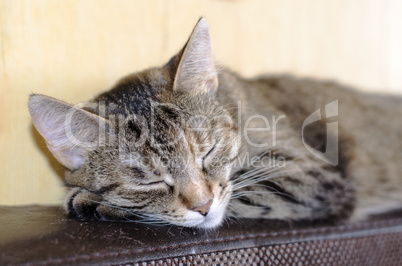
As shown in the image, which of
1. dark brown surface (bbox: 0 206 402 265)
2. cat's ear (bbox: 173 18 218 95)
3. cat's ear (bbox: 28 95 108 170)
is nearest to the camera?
dark brown surface (bbox: 0 206 402 265)

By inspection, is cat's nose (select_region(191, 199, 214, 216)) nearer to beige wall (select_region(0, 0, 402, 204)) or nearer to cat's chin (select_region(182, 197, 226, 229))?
cat's chin (select_region(182, 197, 226, 229))

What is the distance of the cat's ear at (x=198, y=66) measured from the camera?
1.09m

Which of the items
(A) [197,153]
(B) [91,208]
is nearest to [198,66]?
(A) [197,153]

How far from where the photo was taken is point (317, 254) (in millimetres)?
1033

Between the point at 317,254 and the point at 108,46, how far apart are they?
3.28 feet

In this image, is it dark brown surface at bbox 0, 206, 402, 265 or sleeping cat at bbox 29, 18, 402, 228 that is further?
sleeping cat at bbox 29, 18, 402, 228

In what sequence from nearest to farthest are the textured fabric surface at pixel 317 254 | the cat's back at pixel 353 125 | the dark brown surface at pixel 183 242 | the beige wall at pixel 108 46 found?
1. the dark brown surface at pixel 183 242
2. the textured fabric surface at pixel 317 254
3. the beige wall at pixel 108 46
4. the cat's back at pixel 353 125

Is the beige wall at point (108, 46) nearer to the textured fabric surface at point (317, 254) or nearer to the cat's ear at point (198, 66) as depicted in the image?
the cat's ear at point (198, 66)

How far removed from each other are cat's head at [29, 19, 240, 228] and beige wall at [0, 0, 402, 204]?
0.21 metres

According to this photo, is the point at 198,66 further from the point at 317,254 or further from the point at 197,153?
the point at 317,254

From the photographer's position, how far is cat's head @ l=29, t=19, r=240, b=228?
1.03 metres

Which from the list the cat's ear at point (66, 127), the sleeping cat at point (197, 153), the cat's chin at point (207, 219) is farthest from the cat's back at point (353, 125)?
the cat's ear at point (66, 127)

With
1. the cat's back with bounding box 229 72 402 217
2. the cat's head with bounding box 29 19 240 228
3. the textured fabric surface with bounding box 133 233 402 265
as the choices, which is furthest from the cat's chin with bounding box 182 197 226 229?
the cat's back with bounding box 229 72 402 217

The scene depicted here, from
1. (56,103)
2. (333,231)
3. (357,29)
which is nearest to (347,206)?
(333,231)
